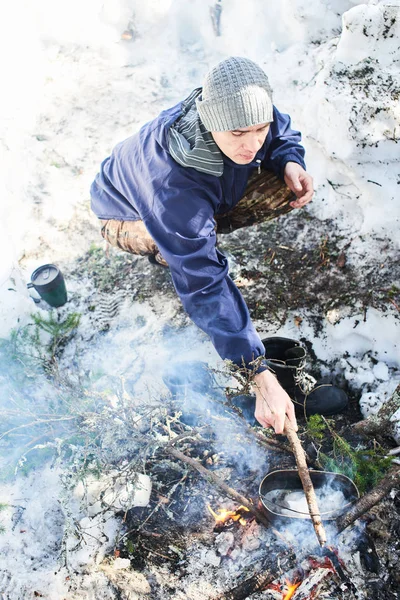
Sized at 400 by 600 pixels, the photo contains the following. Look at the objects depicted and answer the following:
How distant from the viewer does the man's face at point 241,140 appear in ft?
6.98

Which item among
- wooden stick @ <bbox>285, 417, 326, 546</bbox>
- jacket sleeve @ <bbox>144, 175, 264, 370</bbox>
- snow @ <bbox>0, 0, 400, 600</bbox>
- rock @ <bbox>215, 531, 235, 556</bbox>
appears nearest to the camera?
wooden stick @ <bbox>285, 417, 326, 546</bbox>

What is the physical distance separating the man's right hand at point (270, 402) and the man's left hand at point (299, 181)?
1.42 metres

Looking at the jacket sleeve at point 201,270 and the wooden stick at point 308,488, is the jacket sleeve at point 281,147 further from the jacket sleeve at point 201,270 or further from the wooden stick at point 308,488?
the wooden stick at point 308,488

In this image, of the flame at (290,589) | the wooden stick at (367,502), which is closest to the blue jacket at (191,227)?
the wooden stick at (367,502)

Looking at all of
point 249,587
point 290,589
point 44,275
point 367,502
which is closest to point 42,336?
point 44,275

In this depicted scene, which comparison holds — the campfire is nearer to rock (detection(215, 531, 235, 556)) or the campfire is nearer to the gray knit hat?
rock (detection(215, 531, 235, 556))

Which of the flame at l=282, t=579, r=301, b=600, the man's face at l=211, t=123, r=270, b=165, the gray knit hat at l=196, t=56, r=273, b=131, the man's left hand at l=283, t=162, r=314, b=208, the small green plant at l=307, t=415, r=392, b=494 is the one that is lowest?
the flame at l=282, t=579, r=301, b=600

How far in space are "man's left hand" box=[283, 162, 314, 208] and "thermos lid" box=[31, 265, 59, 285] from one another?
184 cm

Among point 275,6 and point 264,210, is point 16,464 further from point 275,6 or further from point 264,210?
point 275,6

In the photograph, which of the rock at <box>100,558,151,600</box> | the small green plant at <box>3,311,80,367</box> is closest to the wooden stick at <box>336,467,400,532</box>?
the rock at <box>100,558,151,600</box>

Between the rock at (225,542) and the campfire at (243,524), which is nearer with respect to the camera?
the campfire at (243,524)

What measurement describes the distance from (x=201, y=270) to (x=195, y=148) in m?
0.60

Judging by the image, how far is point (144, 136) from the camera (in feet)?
8.34

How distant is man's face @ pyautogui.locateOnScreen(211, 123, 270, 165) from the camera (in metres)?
2.13
